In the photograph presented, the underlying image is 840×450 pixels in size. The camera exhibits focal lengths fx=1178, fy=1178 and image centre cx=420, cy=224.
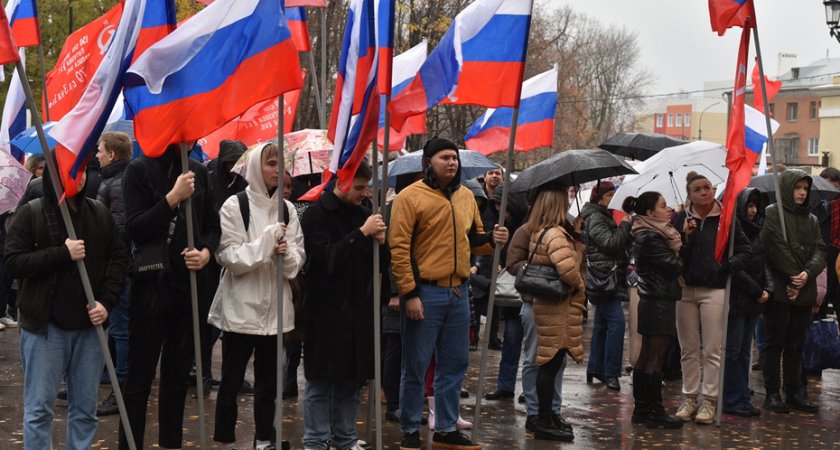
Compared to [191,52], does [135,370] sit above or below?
below

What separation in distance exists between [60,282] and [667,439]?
4894 millimetres

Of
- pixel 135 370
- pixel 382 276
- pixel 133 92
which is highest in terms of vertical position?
pixel 133 92

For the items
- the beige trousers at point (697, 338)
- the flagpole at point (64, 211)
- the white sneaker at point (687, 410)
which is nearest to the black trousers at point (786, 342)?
the beige trousers at point (697, 338)

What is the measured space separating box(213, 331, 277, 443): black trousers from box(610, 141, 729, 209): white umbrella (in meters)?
3.64

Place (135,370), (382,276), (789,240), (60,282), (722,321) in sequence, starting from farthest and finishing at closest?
(789,240) < (722,321) < (382,276) < (135,370) < (60,282)

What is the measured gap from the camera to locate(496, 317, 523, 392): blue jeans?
10.6 m

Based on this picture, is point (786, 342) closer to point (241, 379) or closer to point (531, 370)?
point (531, 370)

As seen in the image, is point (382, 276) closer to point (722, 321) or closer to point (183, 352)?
point (183, 352)

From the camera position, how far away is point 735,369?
10273mm

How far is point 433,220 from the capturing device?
8.09 m

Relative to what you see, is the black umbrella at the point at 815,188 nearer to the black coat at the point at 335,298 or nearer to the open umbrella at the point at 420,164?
the open umbrella at the point at 420,164

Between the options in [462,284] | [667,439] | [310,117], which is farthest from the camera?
[310,117]

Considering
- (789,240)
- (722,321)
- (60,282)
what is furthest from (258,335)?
(789,240)

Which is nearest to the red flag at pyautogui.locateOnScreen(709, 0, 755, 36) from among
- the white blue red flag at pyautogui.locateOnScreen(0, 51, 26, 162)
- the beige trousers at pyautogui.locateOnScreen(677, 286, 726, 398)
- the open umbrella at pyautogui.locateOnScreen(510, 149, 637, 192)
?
the open umbrella at pyautogui.locateOnScreen(510, 149, 637, 192)
